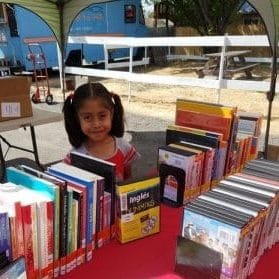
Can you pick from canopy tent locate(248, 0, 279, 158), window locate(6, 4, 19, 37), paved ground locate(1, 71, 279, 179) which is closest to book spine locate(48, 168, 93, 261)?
canopy tent locate(248, 0, 279, 158)

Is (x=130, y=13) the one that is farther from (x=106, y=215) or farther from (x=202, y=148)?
(x=106, y=215)

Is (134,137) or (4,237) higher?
(4,237)

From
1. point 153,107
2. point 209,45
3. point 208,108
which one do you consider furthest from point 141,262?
point 153,107

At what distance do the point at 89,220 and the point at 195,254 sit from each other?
38 centimetres

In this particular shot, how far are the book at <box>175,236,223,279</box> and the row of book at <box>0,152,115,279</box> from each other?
0.31m

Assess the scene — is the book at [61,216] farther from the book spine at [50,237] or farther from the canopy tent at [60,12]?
the canopy tent at [60,12]

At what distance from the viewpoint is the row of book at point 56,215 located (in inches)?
44.5

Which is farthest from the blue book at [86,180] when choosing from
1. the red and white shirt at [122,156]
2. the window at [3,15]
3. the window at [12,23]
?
the window at [3,15]

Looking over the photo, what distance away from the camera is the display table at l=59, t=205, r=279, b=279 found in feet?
4.33

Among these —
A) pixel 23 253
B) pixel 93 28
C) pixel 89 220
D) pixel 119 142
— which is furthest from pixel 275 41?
pixel 93 28

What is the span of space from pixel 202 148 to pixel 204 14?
39.8 feet

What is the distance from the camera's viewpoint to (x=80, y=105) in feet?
6.73

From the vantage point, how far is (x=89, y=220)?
136 cm

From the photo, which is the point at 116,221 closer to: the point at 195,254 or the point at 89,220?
the point at 89,220
